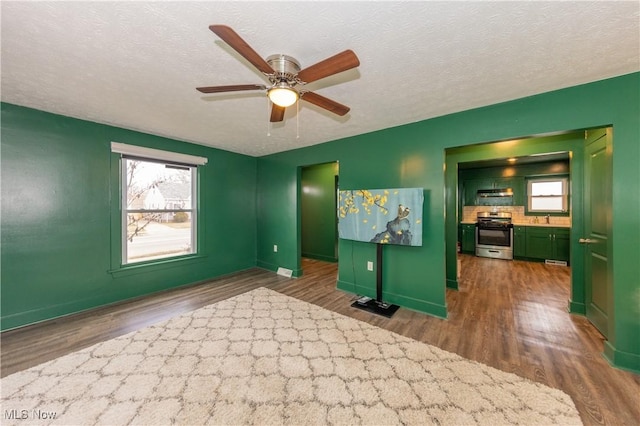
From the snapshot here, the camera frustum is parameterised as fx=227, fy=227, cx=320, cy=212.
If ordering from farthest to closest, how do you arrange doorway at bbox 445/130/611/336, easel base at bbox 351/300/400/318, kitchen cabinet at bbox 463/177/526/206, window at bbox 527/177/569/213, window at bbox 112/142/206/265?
kitchen cabinet at bbox 463/177/526/206, window at bbox 527/177/569/213, window at bbox 112/142/206/265, easel base at bbox 351/300/400/318, doorway at bbox 445/130/611/336

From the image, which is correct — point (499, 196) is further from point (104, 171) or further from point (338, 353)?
point (104, 171)

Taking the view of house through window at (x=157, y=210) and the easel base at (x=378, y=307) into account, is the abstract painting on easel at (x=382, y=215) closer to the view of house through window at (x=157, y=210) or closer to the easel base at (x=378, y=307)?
the easel base at (x=378, y=307)

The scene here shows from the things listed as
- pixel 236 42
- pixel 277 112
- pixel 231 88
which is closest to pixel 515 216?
pixel 277 112

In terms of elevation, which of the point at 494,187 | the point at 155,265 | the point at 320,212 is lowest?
the point at 155,265

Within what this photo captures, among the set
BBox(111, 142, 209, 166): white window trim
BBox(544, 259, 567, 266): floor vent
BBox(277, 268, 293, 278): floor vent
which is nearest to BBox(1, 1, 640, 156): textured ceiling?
BBox(111, 142, 209, 166): white window trim

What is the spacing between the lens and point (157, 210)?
3.70 meters

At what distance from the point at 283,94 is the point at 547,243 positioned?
696cm

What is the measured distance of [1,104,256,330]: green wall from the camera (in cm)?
256

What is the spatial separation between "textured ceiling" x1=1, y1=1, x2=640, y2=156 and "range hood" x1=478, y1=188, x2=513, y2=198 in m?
4.97

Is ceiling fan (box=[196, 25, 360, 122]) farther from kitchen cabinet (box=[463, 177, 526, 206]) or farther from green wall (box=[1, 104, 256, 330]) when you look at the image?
kitchen cabinet (box=[463, 177, 526, 206])

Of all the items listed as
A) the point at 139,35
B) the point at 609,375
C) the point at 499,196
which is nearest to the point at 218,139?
the point at 139,35

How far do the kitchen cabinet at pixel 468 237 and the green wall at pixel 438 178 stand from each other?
3.27 metres

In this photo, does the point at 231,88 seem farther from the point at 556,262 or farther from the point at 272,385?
the point at 556,262

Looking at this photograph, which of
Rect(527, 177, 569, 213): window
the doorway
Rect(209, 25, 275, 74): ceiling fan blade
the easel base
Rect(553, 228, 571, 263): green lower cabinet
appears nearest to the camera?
Rect(209, 25, 275, 74): ceiling fan blade
